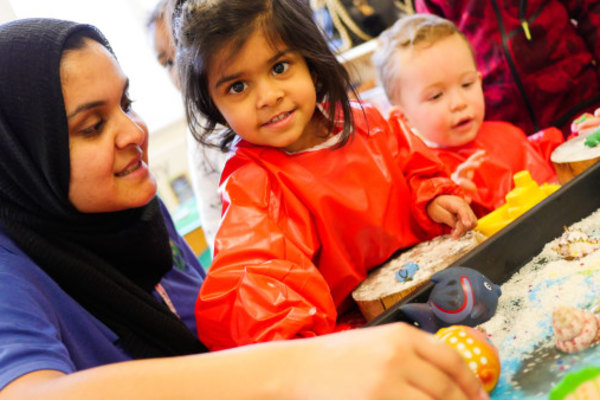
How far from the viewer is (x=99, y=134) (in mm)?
825

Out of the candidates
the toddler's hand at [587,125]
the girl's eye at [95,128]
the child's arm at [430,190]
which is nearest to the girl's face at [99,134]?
the girl's eye at [95,128]

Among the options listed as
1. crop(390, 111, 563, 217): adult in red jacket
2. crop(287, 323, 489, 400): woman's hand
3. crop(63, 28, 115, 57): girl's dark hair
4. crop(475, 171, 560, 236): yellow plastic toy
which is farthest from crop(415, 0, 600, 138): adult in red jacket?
crop(287, 323, 489, 400): woman's hand

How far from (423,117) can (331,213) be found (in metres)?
0.59

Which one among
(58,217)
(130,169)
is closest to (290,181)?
(130,169)

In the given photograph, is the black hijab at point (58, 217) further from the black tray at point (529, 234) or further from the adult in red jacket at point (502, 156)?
the adult in red jacket at point (502, 156)

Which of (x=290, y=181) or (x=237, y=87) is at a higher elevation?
(x=237, y=87)

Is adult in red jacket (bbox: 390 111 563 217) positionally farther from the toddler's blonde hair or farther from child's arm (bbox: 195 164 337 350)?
child's arm (bbox: 195 164 337 350)

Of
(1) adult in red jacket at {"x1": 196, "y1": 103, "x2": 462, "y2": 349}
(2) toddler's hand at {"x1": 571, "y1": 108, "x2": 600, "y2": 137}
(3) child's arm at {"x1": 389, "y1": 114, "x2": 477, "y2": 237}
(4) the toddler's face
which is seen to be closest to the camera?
(1) adult in red jacket at {"x1": 196, "y1": 103, "x2": 462, "y2": 349}

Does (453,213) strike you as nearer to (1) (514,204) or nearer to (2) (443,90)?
(1) (514,204)

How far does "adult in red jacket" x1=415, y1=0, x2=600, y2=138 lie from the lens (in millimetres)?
1559

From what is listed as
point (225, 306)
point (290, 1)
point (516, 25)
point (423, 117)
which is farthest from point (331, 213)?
point (516, 25)

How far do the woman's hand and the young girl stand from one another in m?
0.35

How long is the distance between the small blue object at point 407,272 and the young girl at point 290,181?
0.13m

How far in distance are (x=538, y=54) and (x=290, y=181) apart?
3.17 ft
